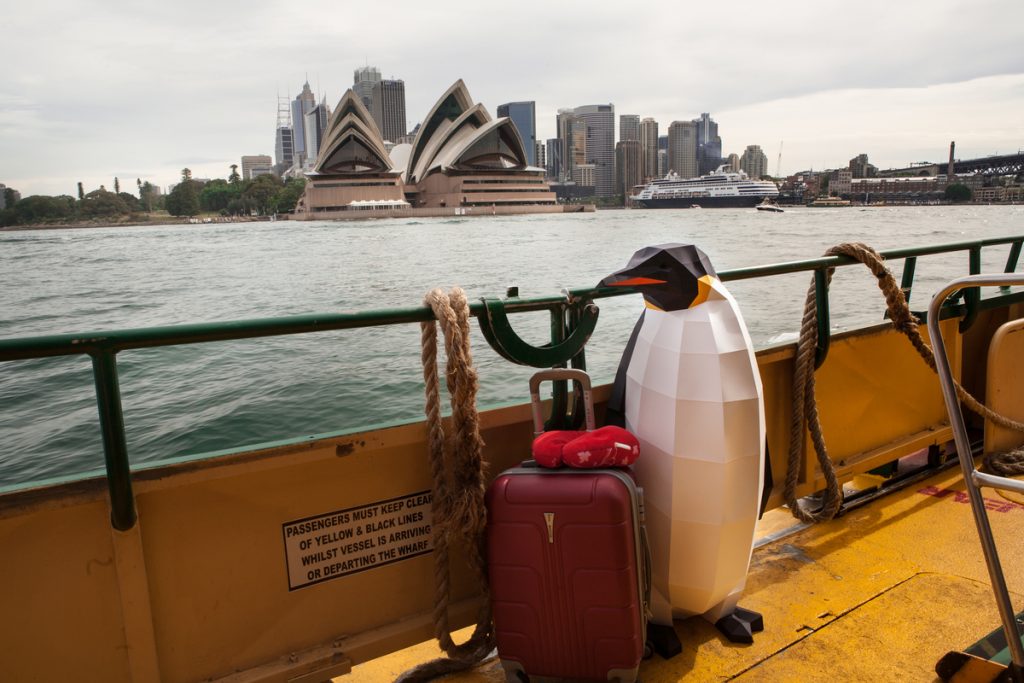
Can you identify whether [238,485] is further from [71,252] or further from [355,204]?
[355,204]

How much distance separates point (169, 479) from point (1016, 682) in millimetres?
1710

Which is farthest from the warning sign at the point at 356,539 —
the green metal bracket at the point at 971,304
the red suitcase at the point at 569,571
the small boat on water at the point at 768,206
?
the small boat on water at the point at 768,206

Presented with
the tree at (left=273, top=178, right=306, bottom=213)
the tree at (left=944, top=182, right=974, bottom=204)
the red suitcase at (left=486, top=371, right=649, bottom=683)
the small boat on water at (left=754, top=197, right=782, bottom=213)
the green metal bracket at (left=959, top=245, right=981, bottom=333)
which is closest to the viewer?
the red suitcase at (left=486, top=371, right=649, bottom=683)

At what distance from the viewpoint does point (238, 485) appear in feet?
5.07

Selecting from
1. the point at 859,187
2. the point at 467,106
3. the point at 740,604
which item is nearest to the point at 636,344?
the point at 740,604

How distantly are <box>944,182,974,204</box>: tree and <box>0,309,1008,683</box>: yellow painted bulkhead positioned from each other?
9302 centimetres

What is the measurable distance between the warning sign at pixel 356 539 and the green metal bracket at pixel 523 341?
41 cm

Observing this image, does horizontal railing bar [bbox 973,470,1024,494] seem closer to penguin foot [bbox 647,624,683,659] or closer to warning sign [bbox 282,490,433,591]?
penguin foot [bbox 647,624,683,659]

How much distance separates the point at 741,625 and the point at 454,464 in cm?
88

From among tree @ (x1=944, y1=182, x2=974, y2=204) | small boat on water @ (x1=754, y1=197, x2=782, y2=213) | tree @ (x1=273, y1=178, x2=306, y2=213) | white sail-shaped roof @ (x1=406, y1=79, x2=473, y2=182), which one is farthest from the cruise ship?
tree @ (x1=273, y1=178, x2=306, y2=213)

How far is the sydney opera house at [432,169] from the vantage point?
209 feet

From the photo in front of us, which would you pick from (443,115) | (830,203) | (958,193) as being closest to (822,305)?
(443,115)

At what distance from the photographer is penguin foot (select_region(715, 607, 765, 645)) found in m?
1.87

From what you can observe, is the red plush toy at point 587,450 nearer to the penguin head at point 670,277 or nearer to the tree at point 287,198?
Result: the penguin head at point 670,277
